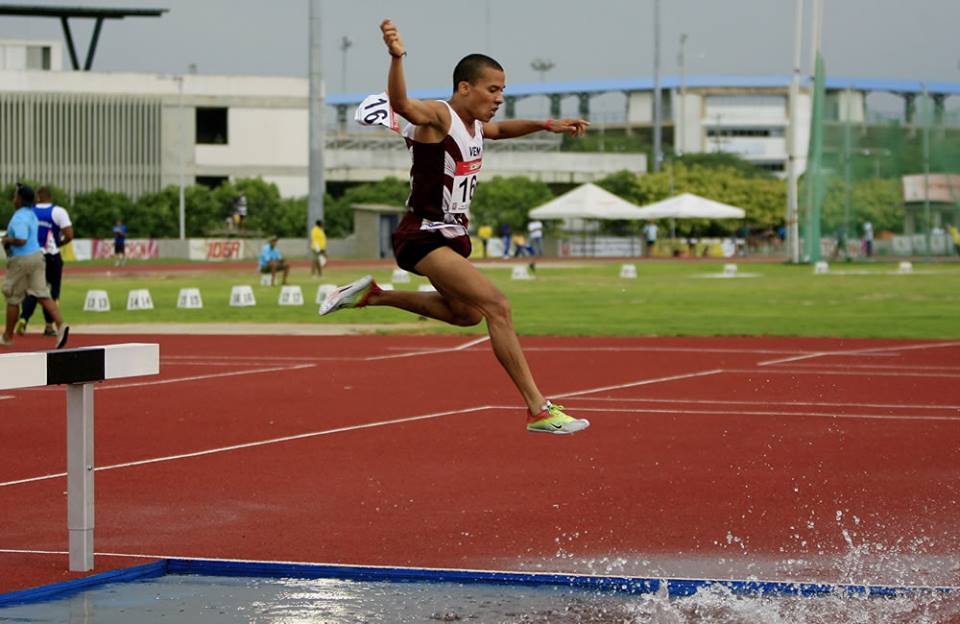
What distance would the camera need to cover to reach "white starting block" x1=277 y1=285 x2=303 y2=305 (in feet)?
104

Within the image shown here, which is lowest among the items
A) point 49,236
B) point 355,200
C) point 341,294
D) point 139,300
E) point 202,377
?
point 202,377

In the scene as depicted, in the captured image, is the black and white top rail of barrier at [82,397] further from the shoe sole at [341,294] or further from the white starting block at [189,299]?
the white starting block at [189,299]

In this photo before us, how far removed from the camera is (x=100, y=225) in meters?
75.8

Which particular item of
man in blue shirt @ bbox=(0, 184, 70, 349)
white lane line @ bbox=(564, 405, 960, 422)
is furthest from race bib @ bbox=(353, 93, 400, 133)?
man in blue shirt @ bbox=(0, 184, 70, 349)

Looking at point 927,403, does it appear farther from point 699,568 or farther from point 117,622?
point 117,622

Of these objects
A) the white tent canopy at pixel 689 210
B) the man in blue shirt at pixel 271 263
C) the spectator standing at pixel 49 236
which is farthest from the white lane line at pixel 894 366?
the white tent canopy at pixel 689 210

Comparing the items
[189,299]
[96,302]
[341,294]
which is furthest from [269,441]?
[189,299]

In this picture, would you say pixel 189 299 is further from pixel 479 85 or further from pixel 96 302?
pixel 479 85

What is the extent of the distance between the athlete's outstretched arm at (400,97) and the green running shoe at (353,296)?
4.51 ft

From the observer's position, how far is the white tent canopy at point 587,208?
230ft

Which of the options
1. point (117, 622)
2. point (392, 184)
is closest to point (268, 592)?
point (117, 622)

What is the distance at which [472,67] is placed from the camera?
803cm

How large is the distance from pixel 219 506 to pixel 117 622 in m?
2.83

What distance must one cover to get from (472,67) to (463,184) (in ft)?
1.88
